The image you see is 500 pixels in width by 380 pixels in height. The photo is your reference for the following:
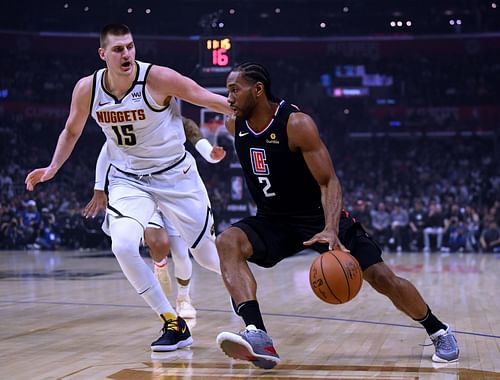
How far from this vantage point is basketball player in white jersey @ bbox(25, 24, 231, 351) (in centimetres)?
526

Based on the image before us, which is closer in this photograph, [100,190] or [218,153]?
[218,153]

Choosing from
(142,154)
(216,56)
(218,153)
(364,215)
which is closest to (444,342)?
(218,153)

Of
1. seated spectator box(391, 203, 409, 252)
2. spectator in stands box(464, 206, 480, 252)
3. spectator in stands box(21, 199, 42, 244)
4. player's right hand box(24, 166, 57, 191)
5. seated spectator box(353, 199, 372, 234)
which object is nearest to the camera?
player's right hand box(24, 166, 57, 191)

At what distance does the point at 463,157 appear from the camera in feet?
99.5

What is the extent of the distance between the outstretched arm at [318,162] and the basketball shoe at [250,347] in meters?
0.56

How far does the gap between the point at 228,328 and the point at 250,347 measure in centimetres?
A: 213

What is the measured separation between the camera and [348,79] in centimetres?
3092

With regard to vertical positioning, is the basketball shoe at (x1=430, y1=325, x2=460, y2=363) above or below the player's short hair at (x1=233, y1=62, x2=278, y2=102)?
below

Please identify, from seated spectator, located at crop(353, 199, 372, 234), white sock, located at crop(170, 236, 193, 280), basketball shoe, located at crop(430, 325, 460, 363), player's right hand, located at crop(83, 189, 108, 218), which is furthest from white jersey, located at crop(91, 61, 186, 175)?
seated spectator, located at crop(353, 199, 372, 234)

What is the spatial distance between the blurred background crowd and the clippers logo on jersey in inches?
870

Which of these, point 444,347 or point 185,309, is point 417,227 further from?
point 444,347

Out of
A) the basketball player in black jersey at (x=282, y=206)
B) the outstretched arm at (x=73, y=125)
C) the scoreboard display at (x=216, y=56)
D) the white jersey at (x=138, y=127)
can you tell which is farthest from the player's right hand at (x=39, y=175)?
the scoreboard display at (x=216, y=56)

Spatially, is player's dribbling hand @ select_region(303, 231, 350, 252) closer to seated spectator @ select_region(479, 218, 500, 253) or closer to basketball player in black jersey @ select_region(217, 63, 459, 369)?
basketball player in black jersey @ select_region(217, 63, 459, 369)

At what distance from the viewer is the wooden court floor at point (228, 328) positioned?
4.44 m
